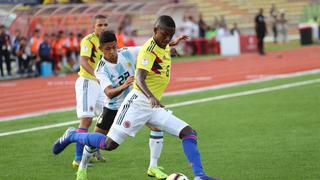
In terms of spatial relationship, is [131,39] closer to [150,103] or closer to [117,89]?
[117,89]

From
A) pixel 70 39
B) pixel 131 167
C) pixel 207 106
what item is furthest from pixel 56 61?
pixel 131 167

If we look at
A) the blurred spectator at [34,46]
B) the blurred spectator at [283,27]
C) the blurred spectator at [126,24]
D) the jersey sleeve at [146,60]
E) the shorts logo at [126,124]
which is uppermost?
the jersey sleeve at [146,60]

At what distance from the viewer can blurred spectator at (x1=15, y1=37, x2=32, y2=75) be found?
30.2m

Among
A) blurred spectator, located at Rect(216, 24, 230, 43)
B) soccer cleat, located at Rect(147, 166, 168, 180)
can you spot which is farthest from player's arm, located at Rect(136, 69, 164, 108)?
blurred spectator, located at Rect(216, 24, 230, 43)

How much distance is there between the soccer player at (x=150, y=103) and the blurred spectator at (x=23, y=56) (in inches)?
825

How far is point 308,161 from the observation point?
1074cm

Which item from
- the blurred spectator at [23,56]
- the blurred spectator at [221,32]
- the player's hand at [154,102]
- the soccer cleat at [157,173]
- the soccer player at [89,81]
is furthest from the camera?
the blurred spectator at [221,32]

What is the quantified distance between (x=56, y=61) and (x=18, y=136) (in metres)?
17.0

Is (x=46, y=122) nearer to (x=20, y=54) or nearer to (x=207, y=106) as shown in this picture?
(x=207, y=106)

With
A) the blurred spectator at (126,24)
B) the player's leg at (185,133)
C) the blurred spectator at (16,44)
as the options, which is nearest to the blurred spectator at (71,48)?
the blurred spectator at (16,44)

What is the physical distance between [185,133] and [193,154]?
30 cm

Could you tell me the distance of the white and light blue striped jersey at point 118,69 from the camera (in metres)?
10.1

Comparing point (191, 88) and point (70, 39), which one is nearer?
point (191, 88)

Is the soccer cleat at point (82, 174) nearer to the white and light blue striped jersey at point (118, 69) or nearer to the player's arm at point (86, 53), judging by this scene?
the white and light blue striped jersey at point (118, 69)
